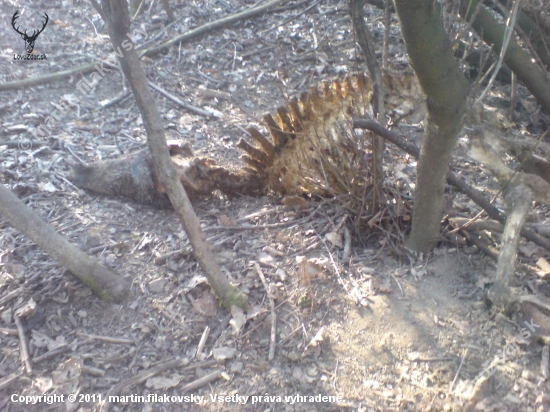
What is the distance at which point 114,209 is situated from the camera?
3605mm

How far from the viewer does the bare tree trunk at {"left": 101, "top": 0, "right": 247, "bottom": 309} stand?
216 cm

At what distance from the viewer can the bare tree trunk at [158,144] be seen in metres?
2.16

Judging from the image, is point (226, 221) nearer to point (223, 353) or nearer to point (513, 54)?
point (223, 353)

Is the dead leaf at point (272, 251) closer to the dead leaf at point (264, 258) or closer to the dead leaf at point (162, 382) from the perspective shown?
the dead leaf at point (264, 258)

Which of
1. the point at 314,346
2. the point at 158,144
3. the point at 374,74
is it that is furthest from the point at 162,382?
the point at 374,74

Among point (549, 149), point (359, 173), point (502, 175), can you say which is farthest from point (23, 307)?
point (549, 149)

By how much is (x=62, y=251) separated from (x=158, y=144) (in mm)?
903

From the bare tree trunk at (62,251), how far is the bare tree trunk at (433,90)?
197 centimetres

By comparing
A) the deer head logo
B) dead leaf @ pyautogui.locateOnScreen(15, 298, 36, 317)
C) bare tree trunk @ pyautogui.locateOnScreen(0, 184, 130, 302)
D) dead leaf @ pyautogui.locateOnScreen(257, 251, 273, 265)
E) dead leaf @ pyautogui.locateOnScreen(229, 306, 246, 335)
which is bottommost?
dead leaf @ pyautogui.locateOnScreen(229, 306, 246, 335)

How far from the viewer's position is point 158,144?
240cm

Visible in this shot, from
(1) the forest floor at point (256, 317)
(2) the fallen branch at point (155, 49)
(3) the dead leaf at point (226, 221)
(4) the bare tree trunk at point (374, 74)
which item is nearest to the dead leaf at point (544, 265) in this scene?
(1) the forest floor at point (256, 317)

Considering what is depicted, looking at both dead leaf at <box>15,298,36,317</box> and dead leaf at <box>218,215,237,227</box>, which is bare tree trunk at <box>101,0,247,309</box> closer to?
dead leaf at <box>218,215,237,227</box>

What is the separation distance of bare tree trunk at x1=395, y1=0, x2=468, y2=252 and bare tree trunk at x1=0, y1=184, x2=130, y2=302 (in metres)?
1.97

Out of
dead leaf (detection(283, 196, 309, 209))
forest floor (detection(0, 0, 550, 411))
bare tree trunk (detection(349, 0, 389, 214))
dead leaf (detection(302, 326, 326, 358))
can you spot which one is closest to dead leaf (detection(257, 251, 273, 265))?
forest floor (detection(0, 0, 550, 411))
